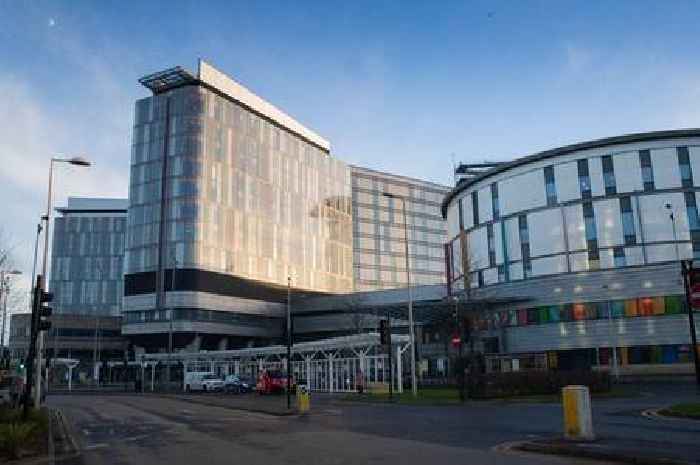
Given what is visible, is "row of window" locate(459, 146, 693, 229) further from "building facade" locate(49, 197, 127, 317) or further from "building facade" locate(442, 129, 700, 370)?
"building facade" locate(49, 197, 127, 317)

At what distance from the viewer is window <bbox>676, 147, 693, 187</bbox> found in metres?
75.8

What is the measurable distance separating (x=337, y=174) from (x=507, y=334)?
6550cm

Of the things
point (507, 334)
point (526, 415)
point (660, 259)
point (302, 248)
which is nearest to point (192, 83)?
point (302, 248)

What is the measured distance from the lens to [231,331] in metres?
106

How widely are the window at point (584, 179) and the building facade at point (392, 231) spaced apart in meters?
65.2

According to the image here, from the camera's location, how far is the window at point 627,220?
7569 centimetres

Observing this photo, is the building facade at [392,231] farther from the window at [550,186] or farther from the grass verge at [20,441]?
the grass verge at [20,441]

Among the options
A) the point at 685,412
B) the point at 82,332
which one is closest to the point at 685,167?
the point at 685,412

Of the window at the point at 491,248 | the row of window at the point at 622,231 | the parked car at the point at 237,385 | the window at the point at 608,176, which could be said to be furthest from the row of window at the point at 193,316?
the window at the point at 608,176

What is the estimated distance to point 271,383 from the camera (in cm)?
5638

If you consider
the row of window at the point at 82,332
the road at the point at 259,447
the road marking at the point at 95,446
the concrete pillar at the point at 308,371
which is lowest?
the road marking at the point at 95,446

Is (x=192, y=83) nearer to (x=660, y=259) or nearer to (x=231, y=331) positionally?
(x=231, y=331)

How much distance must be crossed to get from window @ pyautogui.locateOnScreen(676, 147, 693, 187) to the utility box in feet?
224

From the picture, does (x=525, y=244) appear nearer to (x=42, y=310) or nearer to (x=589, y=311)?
(x=589, y=311)
